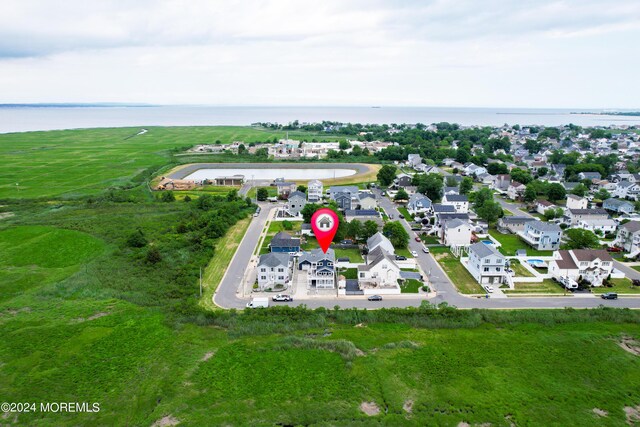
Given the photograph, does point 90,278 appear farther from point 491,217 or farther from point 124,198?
point 491,217

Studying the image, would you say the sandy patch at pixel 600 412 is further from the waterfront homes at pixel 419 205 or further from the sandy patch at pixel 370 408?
the waterfront homes at pixel 419 205

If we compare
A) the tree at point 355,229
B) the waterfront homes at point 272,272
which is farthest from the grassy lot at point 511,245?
the waterfront homes at point 272,272

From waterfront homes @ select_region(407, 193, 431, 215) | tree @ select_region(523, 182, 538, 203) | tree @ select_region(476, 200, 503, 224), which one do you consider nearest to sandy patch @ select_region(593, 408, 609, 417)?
tree @ select_region(476, 200, 503, 224)

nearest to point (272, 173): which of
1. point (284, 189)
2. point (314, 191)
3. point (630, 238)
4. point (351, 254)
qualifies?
point (284, 189)

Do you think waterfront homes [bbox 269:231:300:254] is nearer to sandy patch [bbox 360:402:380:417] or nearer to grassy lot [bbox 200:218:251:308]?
grassy lot [bbox 200:218:251:308]

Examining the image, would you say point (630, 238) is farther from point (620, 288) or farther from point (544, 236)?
point (620, 288)

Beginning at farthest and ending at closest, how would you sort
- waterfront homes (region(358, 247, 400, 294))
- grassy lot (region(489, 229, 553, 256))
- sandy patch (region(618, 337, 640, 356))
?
1. grassy lot (region(489, 229, 553, 256))
2. waterfront homes (region(358, 247, 400, 294))
3. sandy patch (region(618, 337, 640, 356))

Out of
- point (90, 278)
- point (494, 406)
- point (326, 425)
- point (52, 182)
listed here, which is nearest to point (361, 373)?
point (326, 425)
